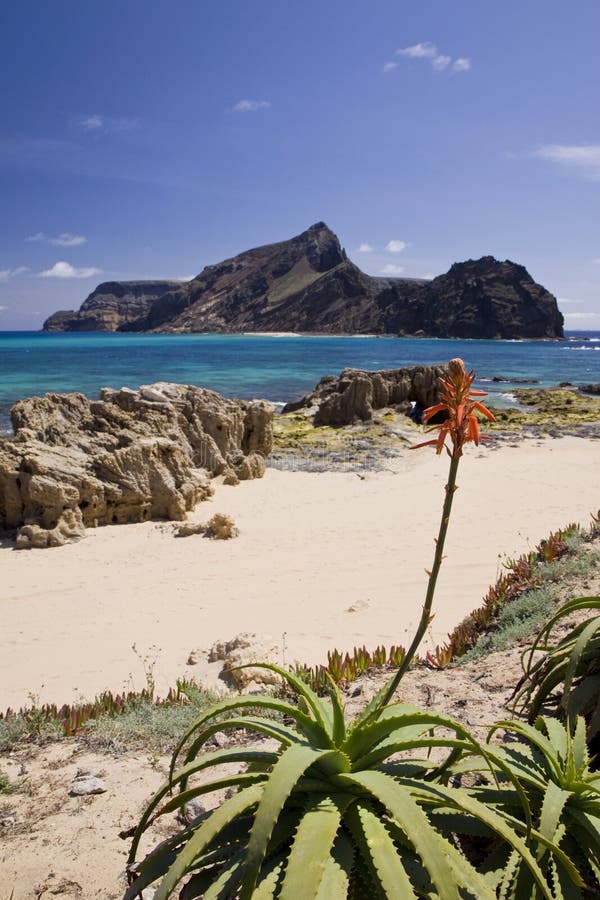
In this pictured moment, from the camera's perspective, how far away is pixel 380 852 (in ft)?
5.54

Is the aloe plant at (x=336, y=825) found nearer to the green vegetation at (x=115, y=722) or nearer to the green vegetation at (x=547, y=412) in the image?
the green vegetation at (x=115, y=722)

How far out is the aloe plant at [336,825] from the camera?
5.39ft

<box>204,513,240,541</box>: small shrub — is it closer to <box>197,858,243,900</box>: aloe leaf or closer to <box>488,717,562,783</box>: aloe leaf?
<box>488,717,562,783</box>: aloe leaf

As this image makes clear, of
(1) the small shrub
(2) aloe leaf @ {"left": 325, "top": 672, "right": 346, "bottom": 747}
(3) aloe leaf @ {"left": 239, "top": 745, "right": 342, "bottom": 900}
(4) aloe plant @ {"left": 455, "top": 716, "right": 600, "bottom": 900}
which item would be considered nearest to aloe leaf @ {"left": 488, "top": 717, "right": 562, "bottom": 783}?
(4) aloe plant @ {"left": 455, "top": 716, "right": 600, "bottom": 900}

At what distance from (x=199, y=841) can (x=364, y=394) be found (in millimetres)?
24460

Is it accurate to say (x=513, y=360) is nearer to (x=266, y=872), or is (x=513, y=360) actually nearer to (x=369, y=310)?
(x=266, y=872)

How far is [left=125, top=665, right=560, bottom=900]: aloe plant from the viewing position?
1642mm

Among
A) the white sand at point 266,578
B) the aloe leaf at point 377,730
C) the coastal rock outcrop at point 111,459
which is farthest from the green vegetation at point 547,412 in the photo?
the aloe leaf at point 377,730

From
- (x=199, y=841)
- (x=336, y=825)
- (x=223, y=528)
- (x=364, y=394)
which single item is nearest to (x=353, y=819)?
(x=336, y=825)

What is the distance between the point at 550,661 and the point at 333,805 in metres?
1.93

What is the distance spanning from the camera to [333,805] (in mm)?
1906

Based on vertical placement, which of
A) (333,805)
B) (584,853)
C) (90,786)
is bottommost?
(90,786)

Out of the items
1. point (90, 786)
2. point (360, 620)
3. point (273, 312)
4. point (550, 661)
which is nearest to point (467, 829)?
point (550, 661)

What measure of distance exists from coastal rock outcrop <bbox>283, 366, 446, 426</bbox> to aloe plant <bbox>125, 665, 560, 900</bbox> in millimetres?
21888
